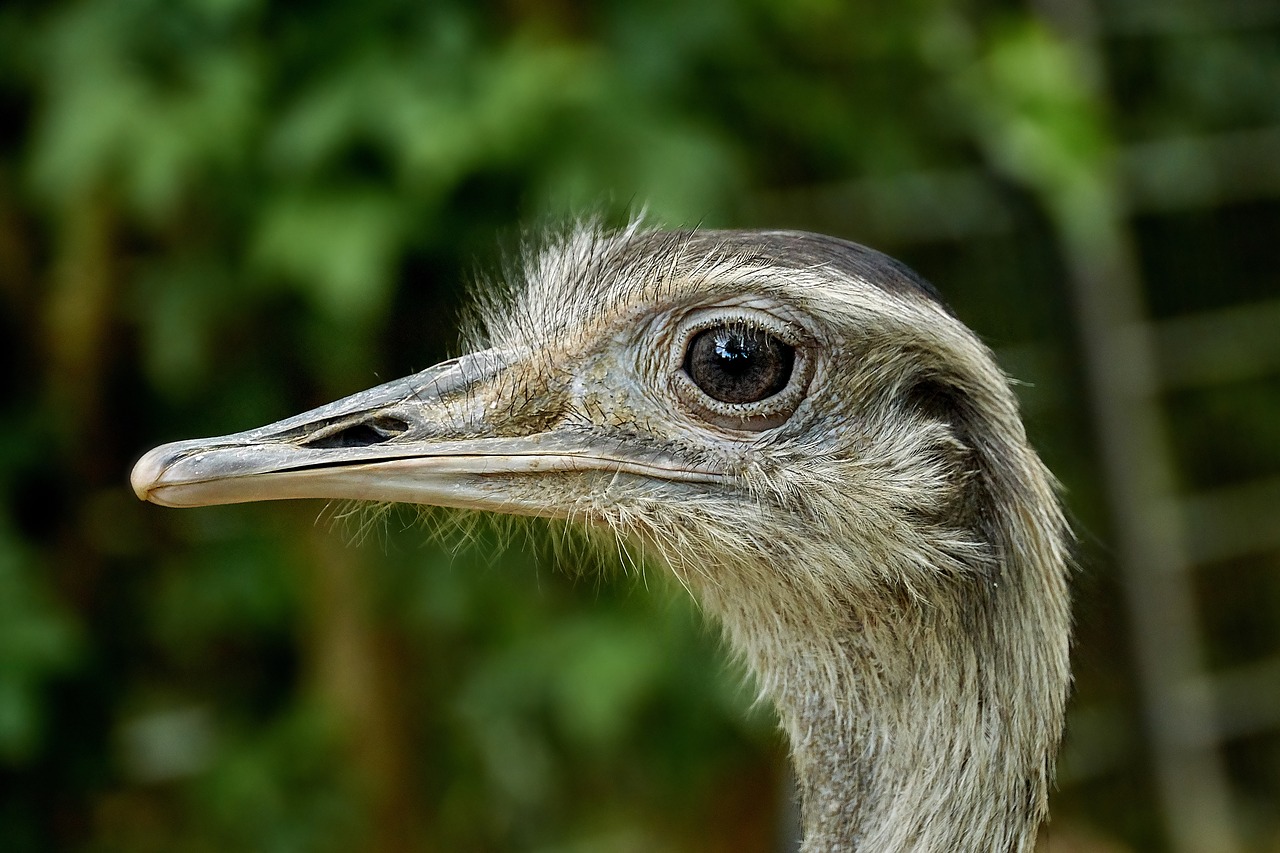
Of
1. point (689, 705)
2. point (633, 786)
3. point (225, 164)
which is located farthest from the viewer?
point (633, 786)

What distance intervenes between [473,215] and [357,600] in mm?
975

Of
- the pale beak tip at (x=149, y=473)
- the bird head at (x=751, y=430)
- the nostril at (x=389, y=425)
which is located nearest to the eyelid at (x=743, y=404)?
the bird head at (x=751, y=430)

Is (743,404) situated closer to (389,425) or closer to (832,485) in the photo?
(832,485)

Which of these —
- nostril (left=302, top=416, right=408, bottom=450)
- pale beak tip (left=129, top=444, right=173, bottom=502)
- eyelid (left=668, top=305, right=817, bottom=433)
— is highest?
eyelid (left=668, top=305, right=817, bottom=433)

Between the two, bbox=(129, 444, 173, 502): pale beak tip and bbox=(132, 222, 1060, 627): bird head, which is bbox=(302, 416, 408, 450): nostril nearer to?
bbox=(132, 222, 1060, 627): bird head

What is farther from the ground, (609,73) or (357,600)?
(609,73)

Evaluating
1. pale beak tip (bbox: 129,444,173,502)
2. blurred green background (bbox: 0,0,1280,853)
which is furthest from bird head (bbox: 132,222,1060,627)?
blurred green background (bbox: 0,0,1280,853)

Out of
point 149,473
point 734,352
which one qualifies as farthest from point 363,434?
point 734,352

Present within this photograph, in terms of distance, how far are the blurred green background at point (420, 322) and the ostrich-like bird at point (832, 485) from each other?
1.10ft

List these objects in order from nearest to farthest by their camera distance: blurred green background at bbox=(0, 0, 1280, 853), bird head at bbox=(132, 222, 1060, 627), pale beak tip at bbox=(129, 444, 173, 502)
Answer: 1. pale beak tip at bbox=(129, 444, 173, 502)
2. bird head at bbox=(132, 222, 1060, 627)
3. blurred green background at bbox=(0, 0, 1280, 853)

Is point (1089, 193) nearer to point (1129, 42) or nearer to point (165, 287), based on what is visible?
point (1129, 42)

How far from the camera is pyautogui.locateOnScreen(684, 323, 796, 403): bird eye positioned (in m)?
1.67

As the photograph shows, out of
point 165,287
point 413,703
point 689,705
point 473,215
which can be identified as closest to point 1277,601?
point 689,705

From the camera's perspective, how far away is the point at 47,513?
3.20 metres
